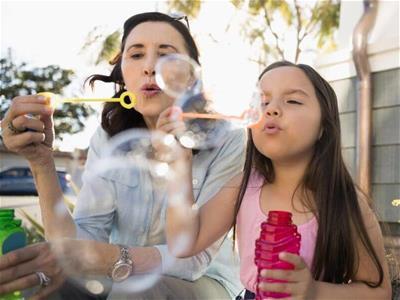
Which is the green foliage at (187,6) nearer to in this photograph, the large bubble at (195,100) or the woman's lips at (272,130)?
the large bubble at (195,100)

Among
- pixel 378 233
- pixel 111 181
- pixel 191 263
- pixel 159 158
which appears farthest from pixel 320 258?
pixel 111 181

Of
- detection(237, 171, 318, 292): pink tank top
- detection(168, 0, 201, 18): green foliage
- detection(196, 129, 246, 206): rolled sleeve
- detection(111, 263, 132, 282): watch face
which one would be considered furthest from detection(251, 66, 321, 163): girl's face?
detection(168, 0, 201, 18): green foliage

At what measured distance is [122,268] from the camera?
57.8 inches

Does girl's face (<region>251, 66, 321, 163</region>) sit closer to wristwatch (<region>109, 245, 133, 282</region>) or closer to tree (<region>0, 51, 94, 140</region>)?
wristwatch (<region>109, 245, 133, 282</region>)

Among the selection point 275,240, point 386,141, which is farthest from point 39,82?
point 275,240

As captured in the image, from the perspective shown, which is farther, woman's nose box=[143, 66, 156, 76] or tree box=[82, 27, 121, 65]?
tree box=[82, 27, 121, 65]

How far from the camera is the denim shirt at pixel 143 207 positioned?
5.45 ft

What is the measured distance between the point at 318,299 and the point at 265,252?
0.63ft

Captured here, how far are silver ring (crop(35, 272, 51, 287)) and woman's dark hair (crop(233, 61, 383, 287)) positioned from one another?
498 millimetres

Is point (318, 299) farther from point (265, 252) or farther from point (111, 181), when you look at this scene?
point (111, 181)

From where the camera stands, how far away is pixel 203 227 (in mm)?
1404

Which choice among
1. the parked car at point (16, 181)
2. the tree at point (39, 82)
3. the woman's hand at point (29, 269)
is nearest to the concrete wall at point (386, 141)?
the woman's hand at point (29, 269)

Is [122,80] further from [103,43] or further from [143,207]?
[103,43]

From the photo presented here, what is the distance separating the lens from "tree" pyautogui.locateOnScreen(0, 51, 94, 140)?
8.01 metres
